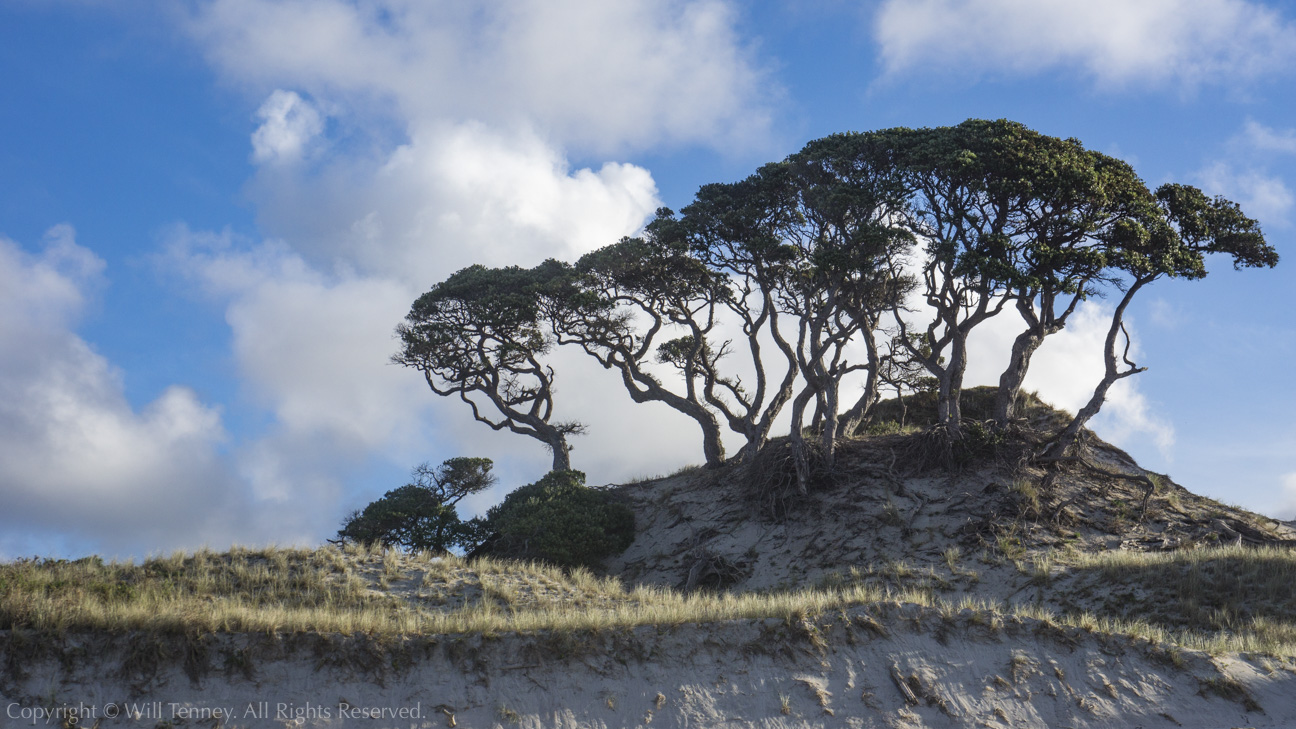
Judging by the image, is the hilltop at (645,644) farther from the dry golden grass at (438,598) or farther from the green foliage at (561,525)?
the green foliage at (561,525)

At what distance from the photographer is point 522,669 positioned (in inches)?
545

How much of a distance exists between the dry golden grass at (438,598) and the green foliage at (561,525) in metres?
3.59

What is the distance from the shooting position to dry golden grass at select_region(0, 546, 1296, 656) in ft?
44.7

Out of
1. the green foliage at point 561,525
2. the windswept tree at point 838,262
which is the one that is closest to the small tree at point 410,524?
the green foliage at point 561,525

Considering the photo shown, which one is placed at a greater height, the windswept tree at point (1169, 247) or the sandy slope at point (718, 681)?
the windswept tree at point (1169, 247)

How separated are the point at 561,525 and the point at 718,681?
52.0ft

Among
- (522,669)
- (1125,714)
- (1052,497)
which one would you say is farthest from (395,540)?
(1125,714)

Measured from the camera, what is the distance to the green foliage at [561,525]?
29.4 m

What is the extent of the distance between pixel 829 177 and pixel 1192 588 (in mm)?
17722

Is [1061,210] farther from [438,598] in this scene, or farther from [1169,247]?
[438,598]

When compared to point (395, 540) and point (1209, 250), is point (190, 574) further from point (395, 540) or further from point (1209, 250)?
point (1209, 250)

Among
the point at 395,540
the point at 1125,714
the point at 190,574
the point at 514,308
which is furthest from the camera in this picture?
the point at 514,308

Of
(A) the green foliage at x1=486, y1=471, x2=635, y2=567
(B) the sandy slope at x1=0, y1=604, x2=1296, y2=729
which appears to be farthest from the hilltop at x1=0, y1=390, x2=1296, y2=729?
(A) the green foliage at x1=486, y1=471, x2=635, y2=567

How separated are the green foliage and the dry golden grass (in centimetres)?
359
